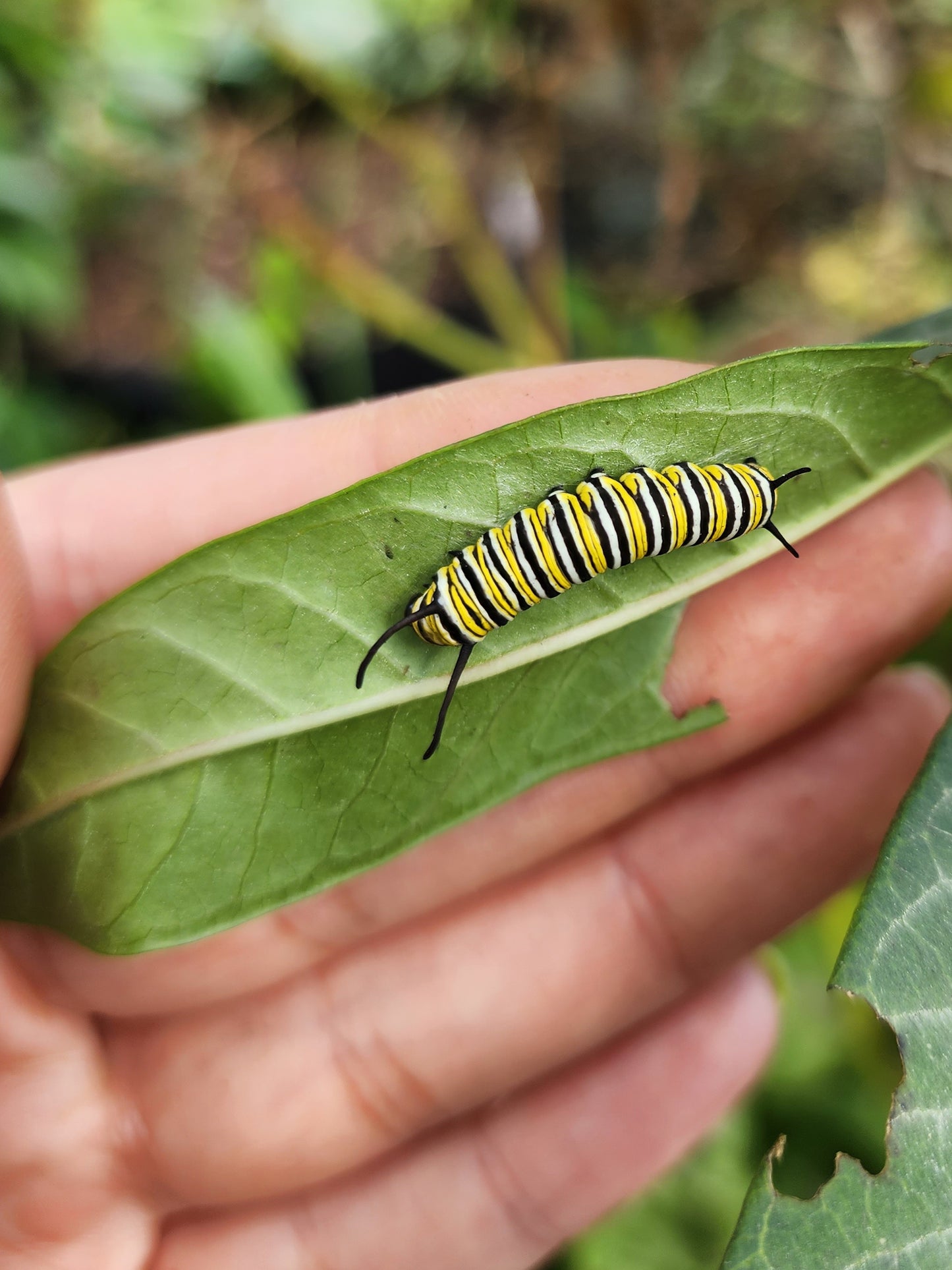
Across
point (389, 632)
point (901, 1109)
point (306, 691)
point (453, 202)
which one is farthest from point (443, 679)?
point (453, 202)

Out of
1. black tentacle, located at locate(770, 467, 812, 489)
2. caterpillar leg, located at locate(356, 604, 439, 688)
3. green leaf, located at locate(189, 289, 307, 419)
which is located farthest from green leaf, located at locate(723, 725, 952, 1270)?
green leaf, located at locate(189, 289, 307, 419)

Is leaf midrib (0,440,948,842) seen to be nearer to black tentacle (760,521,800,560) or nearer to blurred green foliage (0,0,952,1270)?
black tentacle (760,521,800,560)

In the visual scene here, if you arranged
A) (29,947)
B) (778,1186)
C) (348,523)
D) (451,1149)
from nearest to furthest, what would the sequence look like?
1. (778,1186)
2. (348,523)
3. (29,947)
4. (451,1149)

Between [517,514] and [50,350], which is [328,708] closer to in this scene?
A: [517,514]

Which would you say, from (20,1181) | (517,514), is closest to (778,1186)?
(517,514)

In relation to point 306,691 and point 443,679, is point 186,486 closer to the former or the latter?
point 306,691

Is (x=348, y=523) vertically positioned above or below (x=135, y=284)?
below
